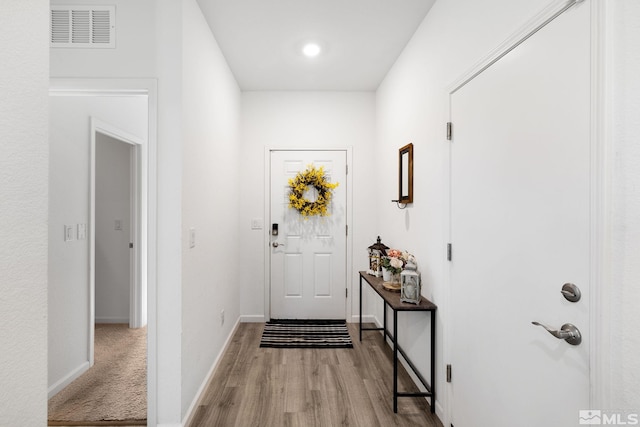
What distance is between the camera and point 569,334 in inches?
42.3

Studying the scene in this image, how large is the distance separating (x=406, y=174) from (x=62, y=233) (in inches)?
105

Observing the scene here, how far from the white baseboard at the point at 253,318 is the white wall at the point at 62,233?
1.56 metres

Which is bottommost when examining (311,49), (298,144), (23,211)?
(23,211)

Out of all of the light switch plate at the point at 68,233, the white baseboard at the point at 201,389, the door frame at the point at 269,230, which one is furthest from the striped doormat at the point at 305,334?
the light switch plate at the point at 68,233

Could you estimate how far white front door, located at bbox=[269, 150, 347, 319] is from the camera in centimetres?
381

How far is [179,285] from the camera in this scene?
1.89 metres

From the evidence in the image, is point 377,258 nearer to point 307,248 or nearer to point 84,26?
point 307,248

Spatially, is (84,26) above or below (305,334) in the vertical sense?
above

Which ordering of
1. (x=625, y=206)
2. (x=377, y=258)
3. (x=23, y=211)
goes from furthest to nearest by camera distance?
(x=377, y=258) < (x=625, y=206) < (x=23, y=211)

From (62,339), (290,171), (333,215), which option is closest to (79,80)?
(62,339)

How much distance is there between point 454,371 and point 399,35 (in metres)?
2.47

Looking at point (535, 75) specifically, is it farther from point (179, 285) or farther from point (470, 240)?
point (179, 285)

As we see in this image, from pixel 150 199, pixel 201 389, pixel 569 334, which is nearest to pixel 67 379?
pixel 201 389

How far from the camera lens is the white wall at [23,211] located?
77 cm
